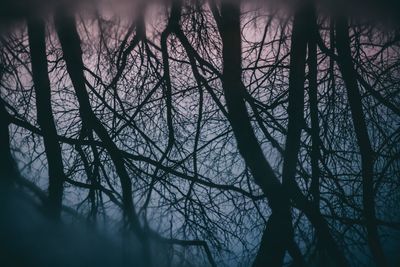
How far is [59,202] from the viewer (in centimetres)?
151

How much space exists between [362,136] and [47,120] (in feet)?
4.03

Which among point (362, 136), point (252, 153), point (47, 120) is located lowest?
point (252, 153)

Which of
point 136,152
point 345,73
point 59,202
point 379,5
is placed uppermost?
point 379,5

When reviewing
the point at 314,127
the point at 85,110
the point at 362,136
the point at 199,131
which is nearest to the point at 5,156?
the point at 85,110

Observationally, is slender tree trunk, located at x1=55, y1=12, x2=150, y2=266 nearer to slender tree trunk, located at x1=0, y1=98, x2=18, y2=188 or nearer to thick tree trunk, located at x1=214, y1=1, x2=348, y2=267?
slender tree trunk, located at x1=0, y1=98, x2=18, y2=188

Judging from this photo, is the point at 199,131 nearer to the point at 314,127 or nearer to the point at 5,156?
the point at 314,127

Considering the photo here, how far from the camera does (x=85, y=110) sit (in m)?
1.57

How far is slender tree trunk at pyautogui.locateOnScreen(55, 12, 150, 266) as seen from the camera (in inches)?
57.8

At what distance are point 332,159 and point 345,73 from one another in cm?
34

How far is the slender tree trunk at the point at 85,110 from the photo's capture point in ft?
4.81

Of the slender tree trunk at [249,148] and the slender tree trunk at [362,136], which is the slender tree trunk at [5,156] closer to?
the slender tree trunk at [249,148]

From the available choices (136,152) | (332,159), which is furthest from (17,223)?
(332,159)

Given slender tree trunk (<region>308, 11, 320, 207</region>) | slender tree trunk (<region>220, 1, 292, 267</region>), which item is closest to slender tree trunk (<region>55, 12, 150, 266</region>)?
slender tree trunk (<region>220, 1, 292, 267</region>)

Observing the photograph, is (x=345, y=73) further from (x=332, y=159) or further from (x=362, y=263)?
(x=362, y=263)
